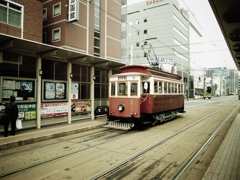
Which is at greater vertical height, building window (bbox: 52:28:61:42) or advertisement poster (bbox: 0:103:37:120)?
building window (bbox: 52:28:61:42)

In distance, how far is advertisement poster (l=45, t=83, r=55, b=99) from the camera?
10516 mm

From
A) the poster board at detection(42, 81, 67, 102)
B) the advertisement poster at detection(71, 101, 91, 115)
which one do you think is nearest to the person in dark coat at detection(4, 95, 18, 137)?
the poster board at detection(42, 81, 67, 102)

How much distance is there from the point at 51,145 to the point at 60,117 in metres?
3.99

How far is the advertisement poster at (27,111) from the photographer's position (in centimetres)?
910

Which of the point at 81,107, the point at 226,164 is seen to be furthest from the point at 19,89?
the point at 226,164

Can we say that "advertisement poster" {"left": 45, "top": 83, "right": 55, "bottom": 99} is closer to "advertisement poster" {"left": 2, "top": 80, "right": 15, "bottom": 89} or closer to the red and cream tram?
"advertisement poster" {"left": 2, "top": 80, "right": 15, "bottom": 89}

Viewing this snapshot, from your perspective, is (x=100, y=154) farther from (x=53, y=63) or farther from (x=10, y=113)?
(x=53, y=63)

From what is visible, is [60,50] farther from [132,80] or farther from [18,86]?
[132,80]

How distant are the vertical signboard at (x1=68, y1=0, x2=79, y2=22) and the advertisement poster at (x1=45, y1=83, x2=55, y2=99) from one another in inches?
443

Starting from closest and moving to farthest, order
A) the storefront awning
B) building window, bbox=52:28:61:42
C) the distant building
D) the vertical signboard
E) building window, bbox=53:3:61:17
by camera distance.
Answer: the storefront awning → the distant building → the vertical signboard → building window, bbox=52:28:61:42 → building window, bbox=53:3:61:17

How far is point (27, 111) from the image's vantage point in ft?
30.7

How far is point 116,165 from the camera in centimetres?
519

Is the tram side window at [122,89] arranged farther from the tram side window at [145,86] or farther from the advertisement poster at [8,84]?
the advertisement poster at [8,84]

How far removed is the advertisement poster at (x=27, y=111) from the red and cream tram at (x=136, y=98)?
13.5 feet
